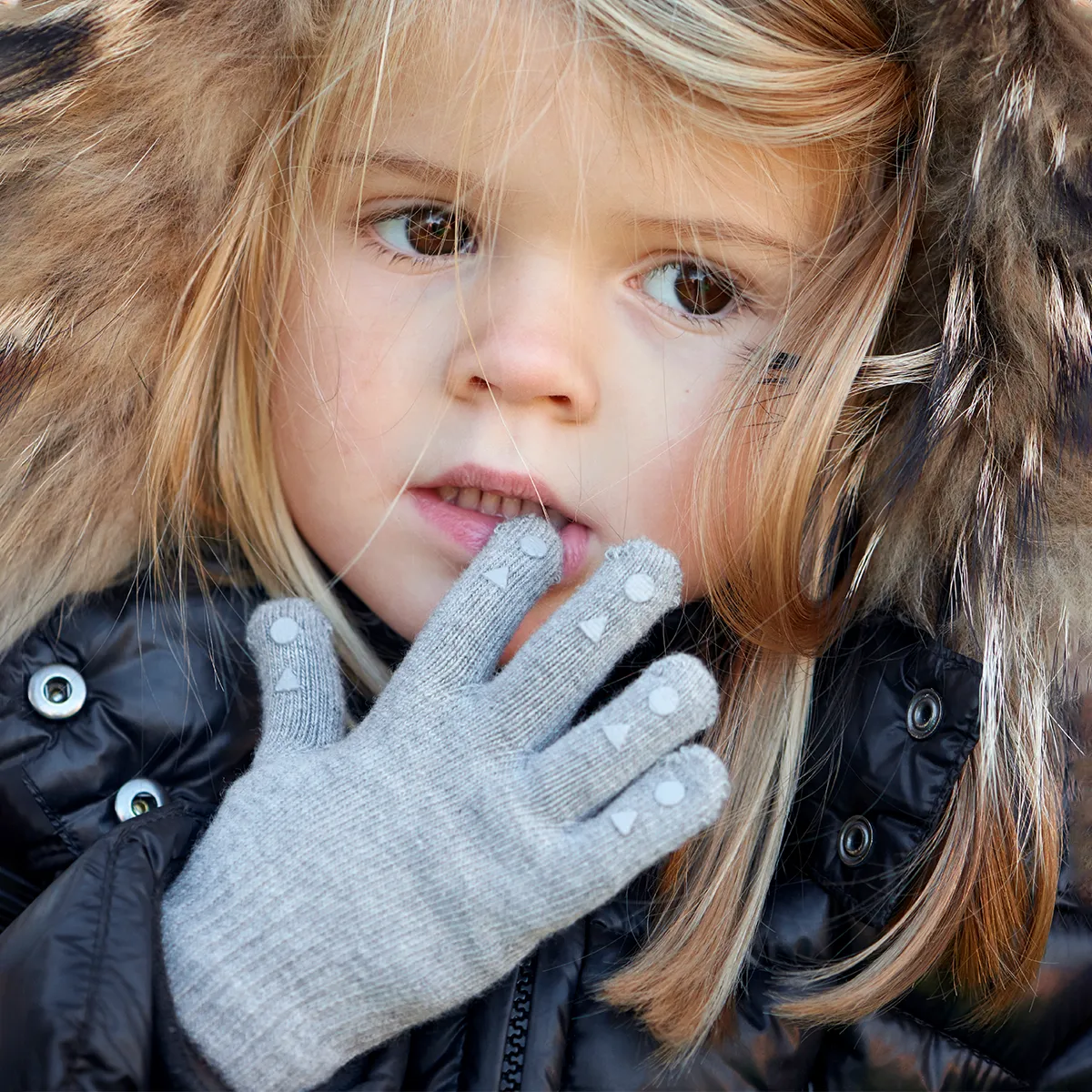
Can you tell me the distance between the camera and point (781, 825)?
117 centimetres

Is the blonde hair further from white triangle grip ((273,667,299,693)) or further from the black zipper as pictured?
white triangle grip ((273,667,299,693))

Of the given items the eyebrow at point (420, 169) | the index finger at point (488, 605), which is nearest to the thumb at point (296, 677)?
the index finger at point (488, 605)

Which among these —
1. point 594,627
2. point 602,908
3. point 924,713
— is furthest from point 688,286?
point 602,908

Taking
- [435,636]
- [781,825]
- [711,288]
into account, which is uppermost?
[711,288]

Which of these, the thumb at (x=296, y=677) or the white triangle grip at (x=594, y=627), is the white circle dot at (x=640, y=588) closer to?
the white triangle grip at (x=594, y=627)

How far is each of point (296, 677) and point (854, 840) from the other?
59cm

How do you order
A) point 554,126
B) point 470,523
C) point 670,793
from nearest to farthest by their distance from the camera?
1. point 670,793
2. point 554,126
3. point 470,523

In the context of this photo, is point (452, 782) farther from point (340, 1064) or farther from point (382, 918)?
point (340, 1064)

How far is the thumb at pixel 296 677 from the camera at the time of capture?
3.43ft

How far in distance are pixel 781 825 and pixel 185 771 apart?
0.63 metres

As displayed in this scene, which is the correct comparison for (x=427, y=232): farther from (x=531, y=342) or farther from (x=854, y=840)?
(x=854, y=840)

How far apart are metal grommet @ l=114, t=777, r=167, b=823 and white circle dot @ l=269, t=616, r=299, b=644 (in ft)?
0.68

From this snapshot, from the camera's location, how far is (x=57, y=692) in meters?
1.12

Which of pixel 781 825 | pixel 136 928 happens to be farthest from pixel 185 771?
pixel 781 825
